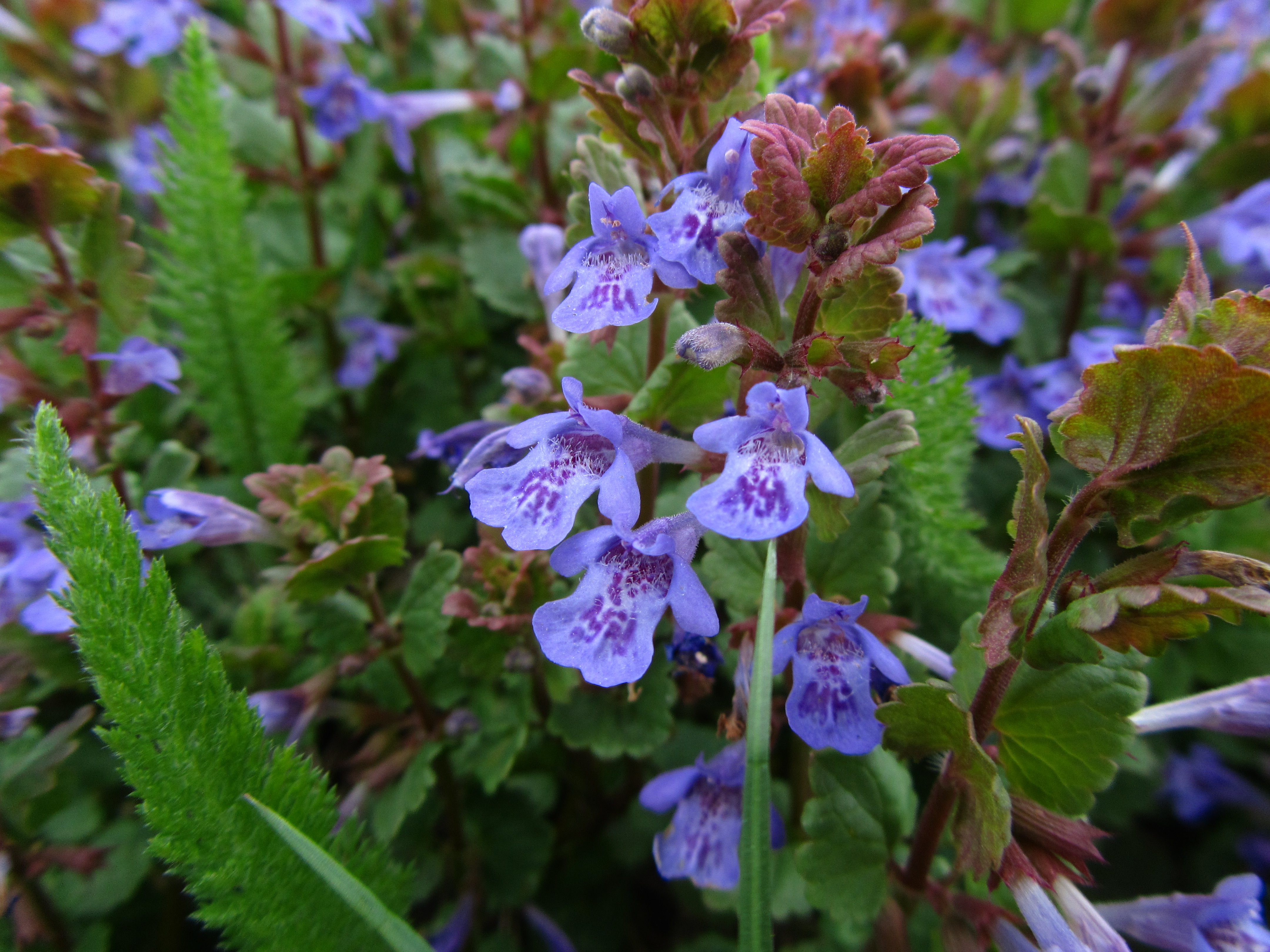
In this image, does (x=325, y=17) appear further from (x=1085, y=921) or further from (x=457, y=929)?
(x=1085, y=921)

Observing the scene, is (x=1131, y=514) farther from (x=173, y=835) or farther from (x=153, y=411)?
(x=153, y=411)

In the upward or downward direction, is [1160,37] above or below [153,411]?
above

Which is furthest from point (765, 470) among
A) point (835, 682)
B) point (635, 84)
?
point (635, 84)

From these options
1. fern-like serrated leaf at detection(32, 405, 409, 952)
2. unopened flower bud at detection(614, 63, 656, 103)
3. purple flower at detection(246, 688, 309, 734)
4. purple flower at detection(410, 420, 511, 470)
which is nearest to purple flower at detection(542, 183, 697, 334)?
unopened flower bud at detection(614, 63, 656, 103)

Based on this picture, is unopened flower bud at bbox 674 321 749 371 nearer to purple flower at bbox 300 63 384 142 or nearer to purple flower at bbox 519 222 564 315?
purple flower at bbox 519 222 564 315

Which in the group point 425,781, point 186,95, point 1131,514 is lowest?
point 425,781

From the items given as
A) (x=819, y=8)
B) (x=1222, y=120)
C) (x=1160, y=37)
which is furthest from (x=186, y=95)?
(x=1222, y=120)

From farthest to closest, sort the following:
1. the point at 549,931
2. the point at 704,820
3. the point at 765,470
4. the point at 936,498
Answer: the point at 549,931 < the point at 936,498 < the point at 704,820 < the point at 765,470
